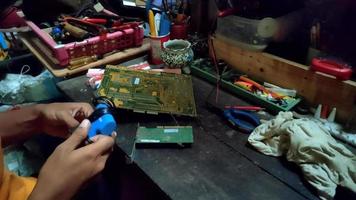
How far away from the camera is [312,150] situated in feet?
2.24

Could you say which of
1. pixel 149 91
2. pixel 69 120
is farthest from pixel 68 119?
pixel 149 91

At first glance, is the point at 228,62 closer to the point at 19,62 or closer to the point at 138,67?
the point at 138,67

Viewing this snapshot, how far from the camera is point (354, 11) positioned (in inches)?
33.1

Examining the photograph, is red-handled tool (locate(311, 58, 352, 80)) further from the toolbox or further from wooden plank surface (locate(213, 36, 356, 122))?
the toolbox

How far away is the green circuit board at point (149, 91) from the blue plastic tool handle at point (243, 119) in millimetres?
112

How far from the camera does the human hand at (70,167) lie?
0.63 m

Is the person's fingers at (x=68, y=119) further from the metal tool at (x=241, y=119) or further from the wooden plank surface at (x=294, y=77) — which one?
the wooden plank surface at (x=294, y=77)

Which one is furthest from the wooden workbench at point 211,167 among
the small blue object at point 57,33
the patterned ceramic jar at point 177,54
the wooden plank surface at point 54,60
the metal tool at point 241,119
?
the small blue object at point 57,33

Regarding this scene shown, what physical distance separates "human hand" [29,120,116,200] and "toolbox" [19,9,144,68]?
21.9 inches

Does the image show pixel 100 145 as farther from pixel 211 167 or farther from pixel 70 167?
pixel 211 167

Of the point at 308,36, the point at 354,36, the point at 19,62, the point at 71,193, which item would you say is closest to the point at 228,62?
the point at 308,36

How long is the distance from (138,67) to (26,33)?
2.24 feet

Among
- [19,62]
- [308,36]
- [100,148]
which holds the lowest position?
[19,62]

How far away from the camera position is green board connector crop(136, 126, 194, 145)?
80cm
